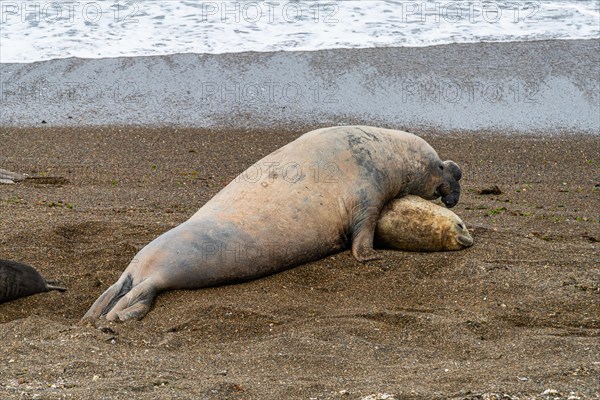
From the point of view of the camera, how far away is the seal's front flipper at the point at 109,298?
18.1ft

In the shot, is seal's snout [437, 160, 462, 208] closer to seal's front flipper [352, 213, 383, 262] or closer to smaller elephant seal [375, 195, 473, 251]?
smaller elephant seal [375, 195, 473, 251]

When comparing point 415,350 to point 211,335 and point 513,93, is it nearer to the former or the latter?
point 211,335

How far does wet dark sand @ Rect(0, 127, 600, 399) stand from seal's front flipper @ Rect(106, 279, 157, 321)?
78 millimetres

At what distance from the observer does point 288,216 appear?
6.21 m

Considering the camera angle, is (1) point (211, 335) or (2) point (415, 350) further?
(1) point (211, 335)

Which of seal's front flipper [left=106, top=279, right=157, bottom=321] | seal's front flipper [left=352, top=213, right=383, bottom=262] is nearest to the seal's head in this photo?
seal's front flipper [left=352, top=213, right=383, bottom=262]

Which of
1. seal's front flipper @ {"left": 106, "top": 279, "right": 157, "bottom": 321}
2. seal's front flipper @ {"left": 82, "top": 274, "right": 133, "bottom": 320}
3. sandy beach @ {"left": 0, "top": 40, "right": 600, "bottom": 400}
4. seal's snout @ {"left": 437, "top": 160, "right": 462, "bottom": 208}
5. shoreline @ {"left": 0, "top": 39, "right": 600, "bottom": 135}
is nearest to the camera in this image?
sandy beach @ {"left": 0, "top": 40, "right": 600, "bottom": 400}

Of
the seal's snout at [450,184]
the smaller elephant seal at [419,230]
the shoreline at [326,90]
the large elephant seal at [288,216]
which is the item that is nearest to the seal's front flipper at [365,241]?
the large elephant seal at [288,216]

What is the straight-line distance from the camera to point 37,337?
191 inches

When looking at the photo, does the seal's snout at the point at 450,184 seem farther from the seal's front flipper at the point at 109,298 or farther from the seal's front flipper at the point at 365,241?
the seal's front flipper at the point at 109,298

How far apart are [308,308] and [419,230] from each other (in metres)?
1.41

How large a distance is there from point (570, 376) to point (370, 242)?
2617 mm

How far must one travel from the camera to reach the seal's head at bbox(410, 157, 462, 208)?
709 centimetres

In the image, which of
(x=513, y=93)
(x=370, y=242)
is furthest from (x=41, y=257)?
(x=513, y=93)
